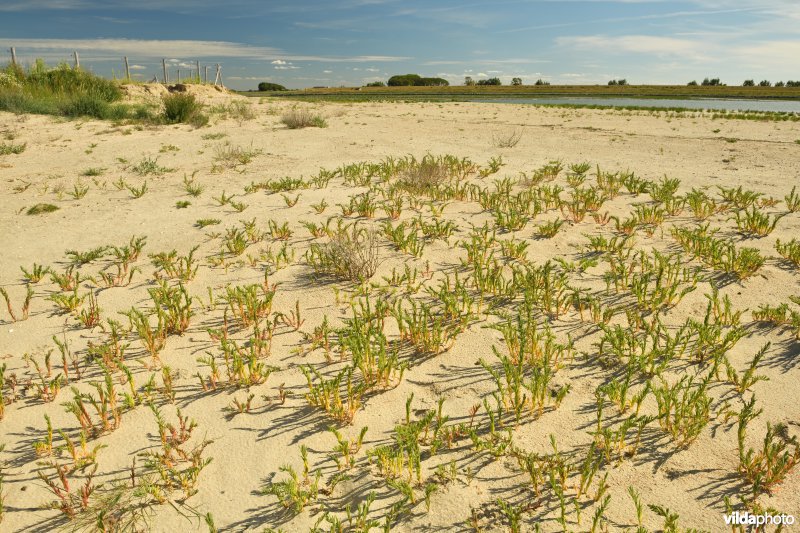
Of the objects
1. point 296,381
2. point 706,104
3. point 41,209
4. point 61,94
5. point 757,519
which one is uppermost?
point 706,104

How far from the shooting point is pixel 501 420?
2.68 metres

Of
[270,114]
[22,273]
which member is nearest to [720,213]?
[22,273]

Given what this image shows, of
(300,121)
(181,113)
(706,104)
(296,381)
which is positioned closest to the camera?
(296,381)

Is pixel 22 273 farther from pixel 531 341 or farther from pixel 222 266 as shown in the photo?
pixel 531 341

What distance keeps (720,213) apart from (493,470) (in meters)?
5.60

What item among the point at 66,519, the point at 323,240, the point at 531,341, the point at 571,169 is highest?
the point at 571,169

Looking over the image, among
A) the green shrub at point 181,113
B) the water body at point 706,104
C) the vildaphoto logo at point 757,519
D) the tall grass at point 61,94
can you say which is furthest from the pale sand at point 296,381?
the water body at point 706,104

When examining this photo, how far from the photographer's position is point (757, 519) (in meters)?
2.04

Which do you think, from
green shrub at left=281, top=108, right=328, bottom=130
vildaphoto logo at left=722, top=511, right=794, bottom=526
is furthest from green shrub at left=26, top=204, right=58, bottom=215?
green shrub at left=281, top=108, right=328, bottom=130

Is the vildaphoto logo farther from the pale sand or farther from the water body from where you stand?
the water body

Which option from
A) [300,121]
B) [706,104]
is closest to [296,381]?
[300,121]

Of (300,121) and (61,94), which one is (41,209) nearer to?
(300,121)

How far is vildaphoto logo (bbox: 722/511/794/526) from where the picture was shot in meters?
2.02

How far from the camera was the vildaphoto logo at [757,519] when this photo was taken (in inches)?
79.4
